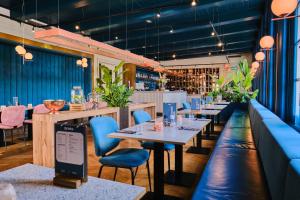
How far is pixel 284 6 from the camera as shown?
7.07 ft

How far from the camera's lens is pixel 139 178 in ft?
10.7

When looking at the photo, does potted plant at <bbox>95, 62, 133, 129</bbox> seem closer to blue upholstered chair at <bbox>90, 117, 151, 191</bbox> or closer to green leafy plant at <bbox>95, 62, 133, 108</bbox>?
green leafy plant at <bbox>95, 62, 133, 108</bbox>

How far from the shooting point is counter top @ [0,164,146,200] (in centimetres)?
93

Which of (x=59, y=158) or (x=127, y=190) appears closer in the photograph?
(x=127, y=190)

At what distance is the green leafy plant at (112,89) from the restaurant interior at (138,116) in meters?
0.02

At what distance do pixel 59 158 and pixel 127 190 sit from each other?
37 cm

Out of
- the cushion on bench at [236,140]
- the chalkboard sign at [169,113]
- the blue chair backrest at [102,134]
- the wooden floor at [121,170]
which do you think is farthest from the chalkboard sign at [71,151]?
the cushion on bench at [236,140]

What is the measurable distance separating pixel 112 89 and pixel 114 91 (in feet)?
0.22

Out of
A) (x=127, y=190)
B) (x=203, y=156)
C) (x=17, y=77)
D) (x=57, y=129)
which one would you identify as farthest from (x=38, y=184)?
(x=17, y=77)

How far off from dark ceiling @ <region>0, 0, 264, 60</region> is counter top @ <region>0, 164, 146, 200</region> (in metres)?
5.60

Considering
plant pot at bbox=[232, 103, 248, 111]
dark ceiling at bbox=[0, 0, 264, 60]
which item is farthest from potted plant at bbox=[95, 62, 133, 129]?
plant pot at bbox=[232, 103, 248, 111]

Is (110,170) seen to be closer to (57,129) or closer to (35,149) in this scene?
(35,149)

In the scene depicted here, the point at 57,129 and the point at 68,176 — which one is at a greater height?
the point at 57,129

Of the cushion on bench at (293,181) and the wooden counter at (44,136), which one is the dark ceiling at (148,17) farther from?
the cushion on bench at (293,181)
